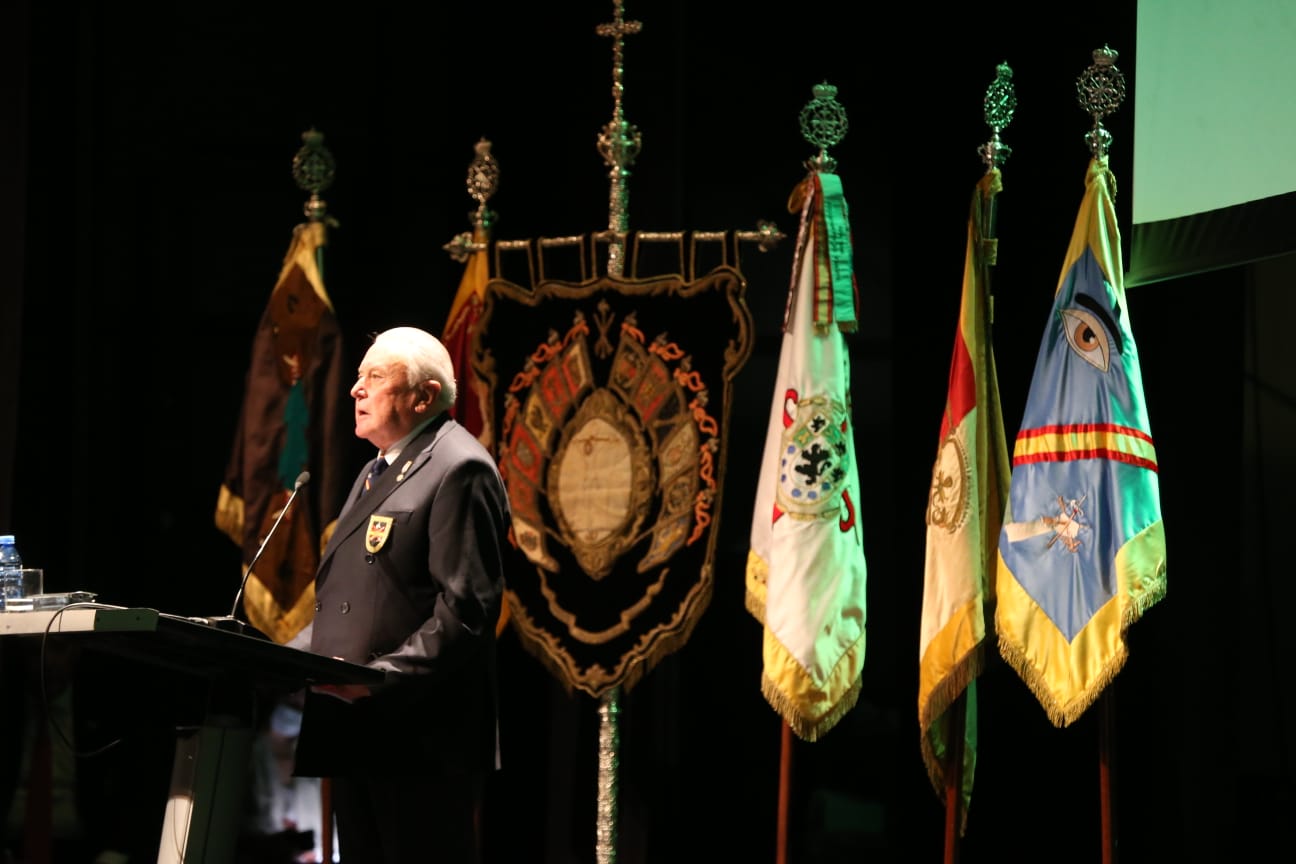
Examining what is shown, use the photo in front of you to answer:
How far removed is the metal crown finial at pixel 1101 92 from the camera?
3.60m

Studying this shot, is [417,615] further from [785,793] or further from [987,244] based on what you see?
[987,244]

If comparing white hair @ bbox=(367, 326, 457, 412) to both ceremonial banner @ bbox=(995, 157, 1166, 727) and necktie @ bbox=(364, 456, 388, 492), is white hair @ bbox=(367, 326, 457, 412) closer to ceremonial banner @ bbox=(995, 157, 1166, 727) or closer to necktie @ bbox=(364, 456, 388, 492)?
necktie @ bbox=(364, 456, 388, 492)

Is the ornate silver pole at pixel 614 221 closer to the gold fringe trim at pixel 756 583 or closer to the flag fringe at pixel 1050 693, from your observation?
the gold fringe trim at pixel 756 583

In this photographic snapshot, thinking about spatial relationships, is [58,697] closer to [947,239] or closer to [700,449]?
[700,449]

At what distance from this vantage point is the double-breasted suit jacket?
265cm

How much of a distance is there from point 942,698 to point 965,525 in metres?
0.40

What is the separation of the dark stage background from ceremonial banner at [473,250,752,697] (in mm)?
346

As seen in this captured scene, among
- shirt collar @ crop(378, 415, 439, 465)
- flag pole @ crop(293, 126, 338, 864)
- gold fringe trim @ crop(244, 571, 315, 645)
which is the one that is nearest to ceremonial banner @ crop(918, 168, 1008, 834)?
shirt collar @ crop(378, 415, 439, 465)

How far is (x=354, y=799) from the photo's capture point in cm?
286

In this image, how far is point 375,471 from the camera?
303 centimetres

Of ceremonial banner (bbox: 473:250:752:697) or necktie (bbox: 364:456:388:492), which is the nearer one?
necktie (bbox: 364:456:388:492)

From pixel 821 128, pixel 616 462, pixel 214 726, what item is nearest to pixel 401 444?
pixel 214 726

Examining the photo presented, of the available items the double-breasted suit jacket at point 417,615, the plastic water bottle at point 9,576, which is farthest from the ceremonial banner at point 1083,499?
the plastic water bottle at point 9,576

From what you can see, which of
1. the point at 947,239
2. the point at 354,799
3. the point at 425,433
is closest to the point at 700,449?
the point at 947,239
